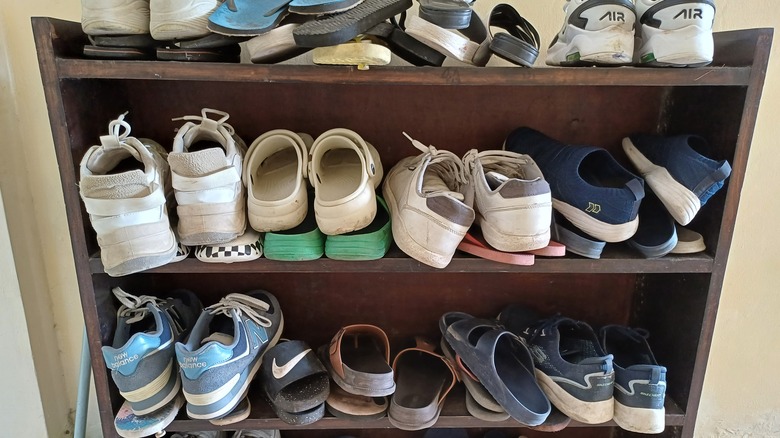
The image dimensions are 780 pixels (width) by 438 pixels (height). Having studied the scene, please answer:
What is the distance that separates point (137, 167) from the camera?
0.88 meters

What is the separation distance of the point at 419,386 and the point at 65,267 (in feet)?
2.77

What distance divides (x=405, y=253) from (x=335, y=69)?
321 millimetres

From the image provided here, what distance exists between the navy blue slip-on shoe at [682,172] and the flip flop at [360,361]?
1.94 ft

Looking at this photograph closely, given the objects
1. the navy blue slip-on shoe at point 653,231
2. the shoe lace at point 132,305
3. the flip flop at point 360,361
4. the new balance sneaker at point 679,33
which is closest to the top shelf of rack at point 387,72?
the new balance sneaker at point 679,33

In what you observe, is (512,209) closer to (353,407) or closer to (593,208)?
(593,208)

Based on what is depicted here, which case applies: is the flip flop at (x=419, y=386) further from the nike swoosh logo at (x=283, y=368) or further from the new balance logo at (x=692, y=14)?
the new balance logo at (x=692, y=14)

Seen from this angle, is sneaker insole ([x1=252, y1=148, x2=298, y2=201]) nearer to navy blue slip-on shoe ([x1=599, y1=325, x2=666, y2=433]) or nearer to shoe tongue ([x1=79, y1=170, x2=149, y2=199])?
shoe tongue ([x1=79, y1=170, x2=149, y2=199])

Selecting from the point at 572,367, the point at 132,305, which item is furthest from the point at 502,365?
the point at 132,305

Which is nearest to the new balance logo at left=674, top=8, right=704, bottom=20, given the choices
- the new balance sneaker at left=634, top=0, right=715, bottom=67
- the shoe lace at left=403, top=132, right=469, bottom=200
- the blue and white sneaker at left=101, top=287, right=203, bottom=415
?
the new balance sneaker at left=634, top=0, right=715, bottom=67

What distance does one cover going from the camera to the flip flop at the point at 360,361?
0.92 m

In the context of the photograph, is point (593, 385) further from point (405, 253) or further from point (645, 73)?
point (645, 73)

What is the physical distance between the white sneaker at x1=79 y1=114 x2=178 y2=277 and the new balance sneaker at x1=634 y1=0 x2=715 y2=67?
0.81 m

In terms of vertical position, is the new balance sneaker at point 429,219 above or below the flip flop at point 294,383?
above

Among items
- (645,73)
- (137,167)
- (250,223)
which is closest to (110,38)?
(137,167)
